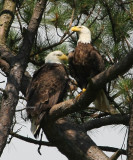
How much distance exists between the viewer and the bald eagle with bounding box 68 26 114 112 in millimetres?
3287

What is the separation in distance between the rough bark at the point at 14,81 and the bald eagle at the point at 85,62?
421 mm

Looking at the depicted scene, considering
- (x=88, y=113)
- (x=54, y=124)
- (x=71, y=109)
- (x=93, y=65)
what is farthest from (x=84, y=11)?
(x=71, y=109)

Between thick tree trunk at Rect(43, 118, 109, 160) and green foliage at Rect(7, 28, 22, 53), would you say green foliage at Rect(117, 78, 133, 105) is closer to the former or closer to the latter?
thick tree trunk at Rect(43, 118, 109, 160)

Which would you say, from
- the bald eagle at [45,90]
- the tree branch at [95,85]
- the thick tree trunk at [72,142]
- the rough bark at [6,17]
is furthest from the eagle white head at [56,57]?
the tree branch at [95,85]

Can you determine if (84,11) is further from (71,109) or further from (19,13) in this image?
(71,109)

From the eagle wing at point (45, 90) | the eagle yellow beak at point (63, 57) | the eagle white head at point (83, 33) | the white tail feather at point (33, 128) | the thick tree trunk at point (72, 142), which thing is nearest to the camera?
the thick tree trunk at point (72, 142)

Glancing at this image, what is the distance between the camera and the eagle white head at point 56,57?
361cm

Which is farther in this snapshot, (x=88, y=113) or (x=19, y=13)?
(x=19, y=13)

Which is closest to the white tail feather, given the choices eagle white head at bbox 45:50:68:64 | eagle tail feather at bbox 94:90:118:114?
eagle tail feather at bbox 94:90:118:114

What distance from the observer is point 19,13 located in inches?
143

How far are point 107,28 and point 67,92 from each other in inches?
24.2

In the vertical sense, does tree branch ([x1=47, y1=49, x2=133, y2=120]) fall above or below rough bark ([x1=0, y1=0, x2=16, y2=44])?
below

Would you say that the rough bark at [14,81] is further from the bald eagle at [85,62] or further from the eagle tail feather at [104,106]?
the eagle tail feather at [104,106]

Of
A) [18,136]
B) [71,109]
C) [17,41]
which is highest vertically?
Answer: [17,41]
